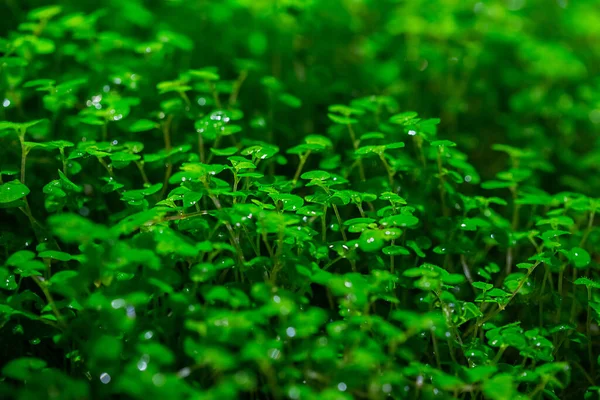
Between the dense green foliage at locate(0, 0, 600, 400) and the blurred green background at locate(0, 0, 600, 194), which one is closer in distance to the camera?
the dense green foliage at locate(0, 0, 600, 400)

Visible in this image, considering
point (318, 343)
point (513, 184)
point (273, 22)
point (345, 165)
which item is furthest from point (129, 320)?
point (273, 22)

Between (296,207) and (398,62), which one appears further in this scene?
(398,62)

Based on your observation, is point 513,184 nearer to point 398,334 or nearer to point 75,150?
point 398,334

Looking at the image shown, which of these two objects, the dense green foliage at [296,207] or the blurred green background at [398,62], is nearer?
the dense green foliage at [296,207]
